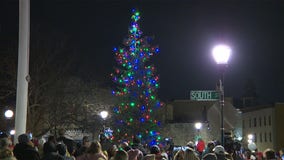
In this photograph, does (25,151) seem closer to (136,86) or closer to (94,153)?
(94,153)

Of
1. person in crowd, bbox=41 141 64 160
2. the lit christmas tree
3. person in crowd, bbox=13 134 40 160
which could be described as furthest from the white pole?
the lit christmas tree

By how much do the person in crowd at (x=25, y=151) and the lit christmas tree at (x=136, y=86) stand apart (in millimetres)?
23210

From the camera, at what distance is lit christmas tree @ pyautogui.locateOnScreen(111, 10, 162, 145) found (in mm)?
35156

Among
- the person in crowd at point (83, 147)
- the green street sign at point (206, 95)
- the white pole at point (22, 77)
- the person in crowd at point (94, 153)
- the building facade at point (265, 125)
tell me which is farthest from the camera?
the building facade at point (265, 125)

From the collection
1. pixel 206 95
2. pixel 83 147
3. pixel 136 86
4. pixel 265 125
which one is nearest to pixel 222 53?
pixel 206 95

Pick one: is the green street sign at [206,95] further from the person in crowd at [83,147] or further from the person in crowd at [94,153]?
the person in crowd at [94,153]

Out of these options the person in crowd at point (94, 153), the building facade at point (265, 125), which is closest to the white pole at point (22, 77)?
the person in crowd at point (94, 153)

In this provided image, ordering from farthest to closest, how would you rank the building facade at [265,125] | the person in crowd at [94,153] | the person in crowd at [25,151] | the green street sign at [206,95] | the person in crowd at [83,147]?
the building facade at [265,125] → the green street sign at [206,95] → the person in crowd at [83,147] → the person in crowd at [94,153] → the person in crowd at [25,151]

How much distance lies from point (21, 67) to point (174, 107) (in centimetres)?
7513

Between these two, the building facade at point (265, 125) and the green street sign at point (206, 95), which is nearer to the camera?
the green street sign at point (206, 95)

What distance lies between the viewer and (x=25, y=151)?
11.0 metres

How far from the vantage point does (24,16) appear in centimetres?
1477

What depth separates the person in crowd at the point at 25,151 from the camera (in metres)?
10.9

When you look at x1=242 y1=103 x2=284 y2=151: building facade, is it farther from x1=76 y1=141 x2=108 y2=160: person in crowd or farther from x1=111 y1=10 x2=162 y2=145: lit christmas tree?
x1=76 y1=141 x2=108 y2=160: person in crowd
